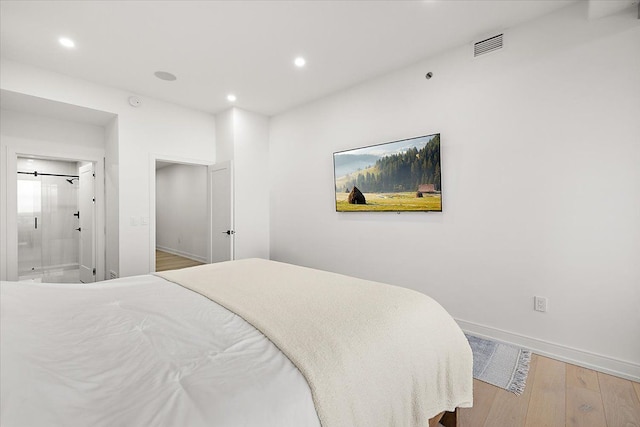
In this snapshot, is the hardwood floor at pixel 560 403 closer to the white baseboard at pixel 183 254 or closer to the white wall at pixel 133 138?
the white wall at pixel 133 138

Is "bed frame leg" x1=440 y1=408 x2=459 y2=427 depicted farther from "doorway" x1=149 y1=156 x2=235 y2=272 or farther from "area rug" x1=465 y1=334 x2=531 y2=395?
"doorway" x1=149 y1=156 x2=235 y2=272

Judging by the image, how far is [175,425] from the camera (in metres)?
0.68

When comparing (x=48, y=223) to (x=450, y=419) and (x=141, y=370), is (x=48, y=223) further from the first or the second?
(x=450, y=419)

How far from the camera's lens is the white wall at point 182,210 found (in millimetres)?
6715

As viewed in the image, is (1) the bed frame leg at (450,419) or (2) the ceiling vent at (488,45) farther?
(2) the ceiling vent at (488,45)

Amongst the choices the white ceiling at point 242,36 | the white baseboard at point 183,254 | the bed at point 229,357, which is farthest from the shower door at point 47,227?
the bed at point 229,357

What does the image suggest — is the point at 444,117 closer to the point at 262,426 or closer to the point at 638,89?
the point at 638,89

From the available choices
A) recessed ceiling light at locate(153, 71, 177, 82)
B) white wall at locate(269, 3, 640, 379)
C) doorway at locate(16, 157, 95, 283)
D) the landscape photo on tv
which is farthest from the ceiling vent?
doorway at locate(16, 157, 95, 283)

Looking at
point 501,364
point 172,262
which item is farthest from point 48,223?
point 501,364

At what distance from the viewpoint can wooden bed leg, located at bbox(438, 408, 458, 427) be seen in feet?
4.99

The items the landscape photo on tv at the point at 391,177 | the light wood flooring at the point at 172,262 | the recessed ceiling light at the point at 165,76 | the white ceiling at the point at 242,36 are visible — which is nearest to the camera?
the white ceiling at the point at 242,36

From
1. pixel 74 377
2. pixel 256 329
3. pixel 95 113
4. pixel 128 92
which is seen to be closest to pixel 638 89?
pixel 256 329

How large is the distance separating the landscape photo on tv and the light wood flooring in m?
4.11

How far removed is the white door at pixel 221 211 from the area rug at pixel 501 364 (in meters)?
3.29
